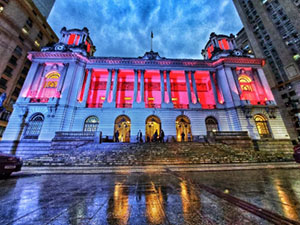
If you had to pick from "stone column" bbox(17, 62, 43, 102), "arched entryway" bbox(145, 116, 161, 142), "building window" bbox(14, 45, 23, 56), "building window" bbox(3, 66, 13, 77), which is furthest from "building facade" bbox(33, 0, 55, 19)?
"arched entryway" bbox(145, 116, 161, 142)

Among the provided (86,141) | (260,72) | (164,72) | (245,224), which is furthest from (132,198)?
(260,72)

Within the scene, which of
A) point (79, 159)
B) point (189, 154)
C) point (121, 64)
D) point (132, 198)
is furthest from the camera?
point (121, 64)

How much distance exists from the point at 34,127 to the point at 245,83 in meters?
33.6

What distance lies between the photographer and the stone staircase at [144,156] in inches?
368

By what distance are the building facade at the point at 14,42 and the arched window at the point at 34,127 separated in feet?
38.2

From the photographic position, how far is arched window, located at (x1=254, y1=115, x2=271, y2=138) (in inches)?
704

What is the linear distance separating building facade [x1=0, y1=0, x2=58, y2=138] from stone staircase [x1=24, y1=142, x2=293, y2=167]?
21808mm

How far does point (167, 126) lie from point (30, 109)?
1955 centimetres

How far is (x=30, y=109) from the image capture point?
675 inches

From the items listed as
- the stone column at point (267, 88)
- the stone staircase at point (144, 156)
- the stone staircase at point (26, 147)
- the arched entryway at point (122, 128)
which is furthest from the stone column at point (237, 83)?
the stone staircase at point (26, 147)

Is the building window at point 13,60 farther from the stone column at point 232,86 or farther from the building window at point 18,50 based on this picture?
the stone column at point 232,86

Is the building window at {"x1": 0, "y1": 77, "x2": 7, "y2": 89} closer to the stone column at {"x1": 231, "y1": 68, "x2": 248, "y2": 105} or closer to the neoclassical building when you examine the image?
the neoclassical building

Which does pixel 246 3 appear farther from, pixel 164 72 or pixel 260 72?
pixel 164 72

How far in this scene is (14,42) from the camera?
24188mm
